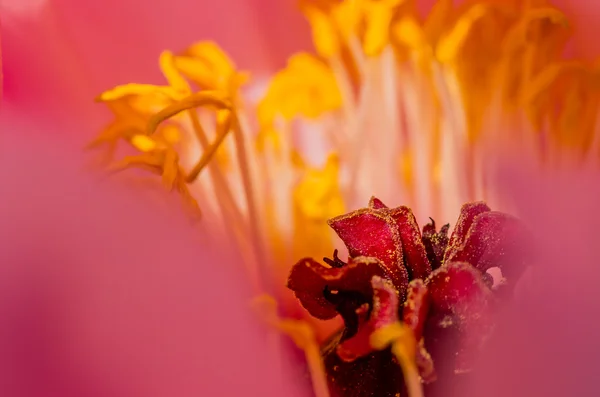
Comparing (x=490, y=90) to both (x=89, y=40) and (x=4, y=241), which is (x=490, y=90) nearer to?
(x=89, y=40)

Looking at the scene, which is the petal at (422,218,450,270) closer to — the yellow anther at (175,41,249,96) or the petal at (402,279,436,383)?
the petal at (402,279,436,383)

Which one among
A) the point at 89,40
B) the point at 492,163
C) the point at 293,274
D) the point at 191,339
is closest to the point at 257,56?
the point at 89,40

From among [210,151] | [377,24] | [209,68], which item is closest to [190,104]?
[210,151]

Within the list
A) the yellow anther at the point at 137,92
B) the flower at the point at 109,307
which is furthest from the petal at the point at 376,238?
the yellow anther at the point at 137,92

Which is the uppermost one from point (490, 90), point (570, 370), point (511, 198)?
point (490, 90)

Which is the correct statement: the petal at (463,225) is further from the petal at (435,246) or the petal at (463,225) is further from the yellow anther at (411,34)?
the yellow anther at (411,34)
